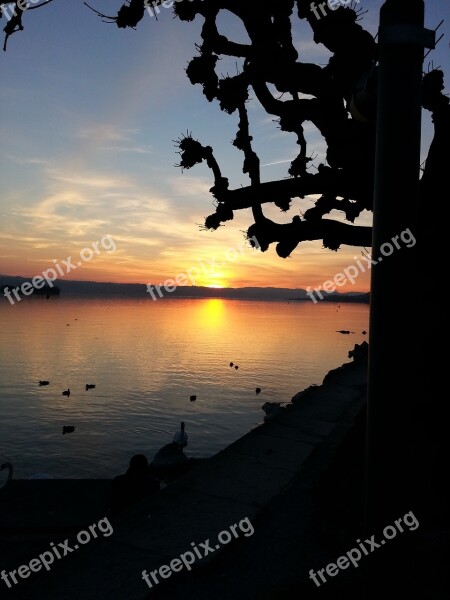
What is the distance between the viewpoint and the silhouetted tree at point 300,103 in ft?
21.7

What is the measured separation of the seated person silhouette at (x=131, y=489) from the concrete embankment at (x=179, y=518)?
2.69 ft

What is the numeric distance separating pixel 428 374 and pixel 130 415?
1029 inches

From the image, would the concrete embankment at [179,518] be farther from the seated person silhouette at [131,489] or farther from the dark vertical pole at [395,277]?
the dark vertical pole at [395,277]

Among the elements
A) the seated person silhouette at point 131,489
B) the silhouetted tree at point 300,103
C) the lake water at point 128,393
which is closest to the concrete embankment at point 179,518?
the seated person silhouette at point 131,489

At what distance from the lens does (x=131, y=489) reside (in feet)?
30.0

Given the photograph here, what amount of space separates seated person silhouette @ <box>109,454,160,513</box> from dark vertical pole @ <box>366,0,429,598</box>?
7.58 metres

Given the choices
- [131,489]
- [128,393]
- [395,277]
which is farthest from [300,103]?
[128,393]

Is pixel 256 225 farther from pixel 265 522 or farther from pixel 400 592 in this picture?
pixel 400 592

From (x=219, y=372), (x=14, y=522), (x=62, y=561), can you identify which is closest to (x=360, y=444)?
(x=62, y=561)

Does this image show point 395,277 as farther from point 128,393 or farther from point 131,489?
point 128,393

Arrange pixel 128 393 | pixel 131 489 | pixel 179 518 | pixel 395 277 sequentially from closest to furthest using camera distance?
pixel 395 277 → pixel 179 518 → pixel 131 489 → pixel 128 393

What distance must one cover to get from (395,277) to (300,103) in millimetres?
5811

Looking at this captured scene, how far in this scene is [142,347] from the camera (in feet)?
218

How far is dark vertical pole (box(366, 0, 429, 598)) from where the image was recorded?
2.18 meters
